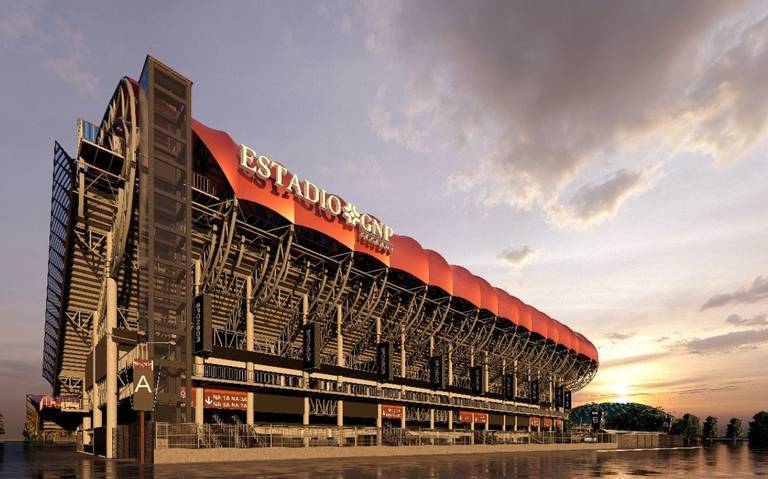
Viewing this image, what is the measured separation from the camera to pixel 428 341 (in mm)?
100188

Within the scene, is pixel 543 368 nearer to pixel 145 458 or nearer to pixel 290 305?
pixel 290 305

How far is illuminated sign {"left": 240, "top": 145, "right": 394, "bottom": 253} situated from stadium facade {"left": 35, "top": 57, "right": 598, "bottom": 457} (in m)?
0.18

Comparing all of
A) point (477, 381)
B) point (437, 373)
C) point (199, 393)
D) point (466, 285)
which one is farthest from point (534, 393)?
point (199, 393)

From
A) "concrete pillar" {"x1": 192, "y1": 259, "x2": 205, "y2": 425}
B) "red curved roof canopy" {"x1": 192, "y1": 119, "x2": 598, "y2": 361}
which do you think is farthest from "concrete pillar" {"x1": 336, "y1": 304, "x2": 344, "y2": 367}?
"concrete pillar" {"x1": 192, "y1": 259, "x2": 205, "y2": 425}

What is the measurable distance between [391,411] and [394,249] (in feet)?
66.6

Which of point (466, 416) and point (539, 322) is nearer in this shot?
point (466, 416)

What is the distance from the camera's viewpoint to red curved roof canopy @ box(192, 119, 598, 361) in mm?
53500

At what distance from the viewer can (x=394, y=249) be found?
76.1 metres

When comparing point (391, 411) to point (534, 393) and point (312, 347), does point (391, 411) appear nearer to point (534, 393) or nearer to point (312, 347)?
point (312, 347)

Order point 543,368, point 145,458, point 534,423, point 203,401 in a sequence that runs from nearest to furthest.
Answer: point 145,458 → point 203,401 → point 534,423 → point 543,368

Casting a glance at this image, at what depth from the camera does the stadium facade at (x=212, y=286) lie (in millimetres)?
48406

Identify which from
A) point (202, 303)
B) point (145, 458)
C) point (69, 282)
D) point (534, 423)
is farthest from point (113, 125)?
point (534, 423)

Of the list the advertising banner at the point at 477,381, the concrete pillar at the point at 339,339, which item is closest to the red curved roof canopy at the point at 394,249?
the concrete pillar at the point at 339,339

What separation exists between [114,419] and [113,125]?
25.6 metres
